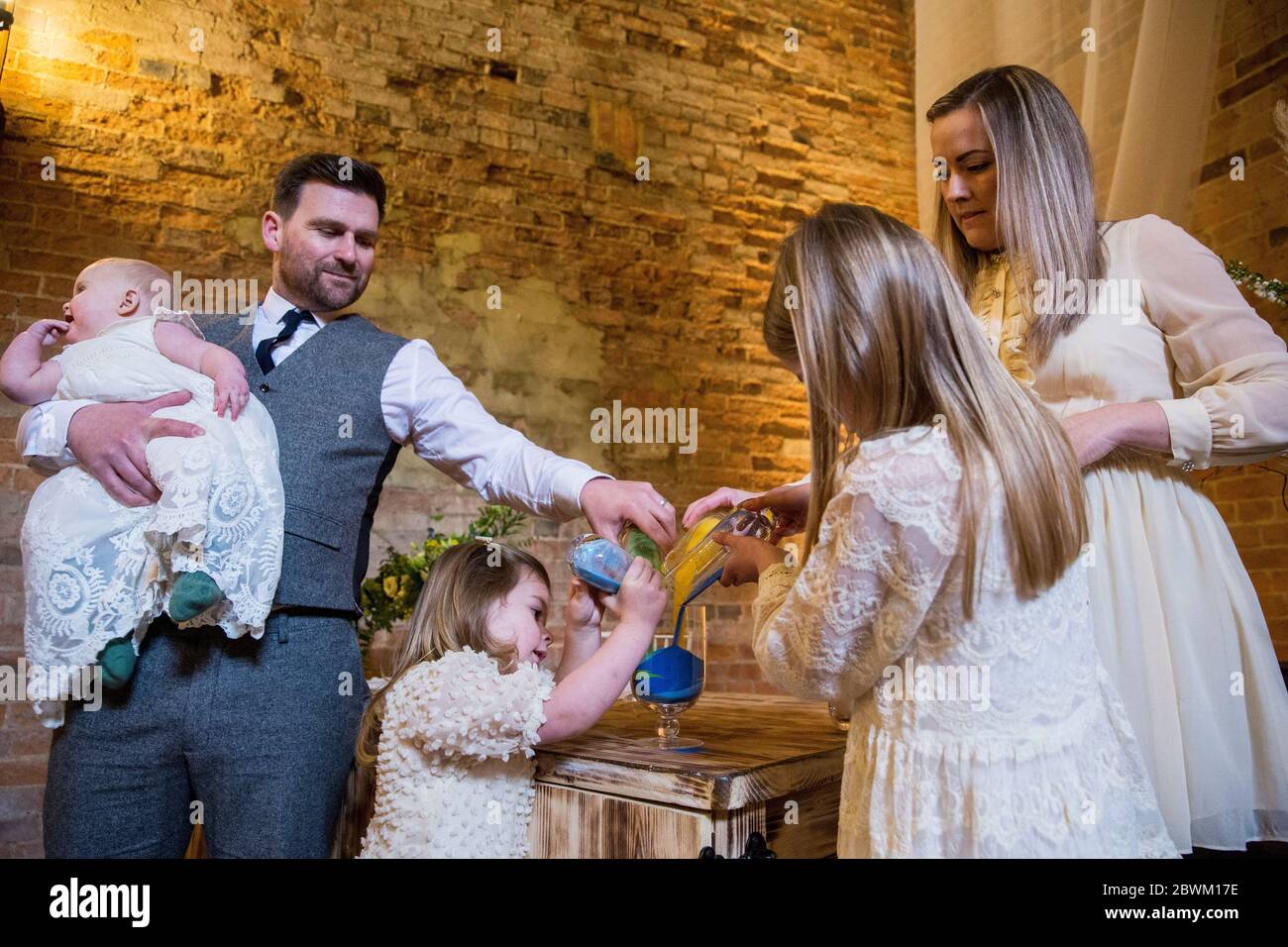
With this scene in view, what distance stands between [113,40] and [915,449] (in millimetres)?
3578

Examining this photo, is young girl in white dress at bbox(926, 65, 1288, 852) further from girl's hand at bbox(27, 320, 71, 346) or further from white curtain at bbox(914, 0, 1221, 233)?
girl's hand at bbox(27, 320, 71, 346)

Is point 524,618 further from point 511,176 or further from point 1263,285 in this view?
point 511,176

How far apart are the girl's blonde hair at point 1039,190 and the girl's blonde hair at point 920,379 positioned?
26cm

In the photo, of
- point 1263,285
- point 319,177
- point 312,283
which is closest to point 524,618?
point 312,283

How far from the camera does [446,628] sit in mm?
1485

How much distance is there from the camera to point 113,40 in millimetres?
3438

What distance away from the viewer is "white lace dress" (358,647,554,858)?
4.21ft

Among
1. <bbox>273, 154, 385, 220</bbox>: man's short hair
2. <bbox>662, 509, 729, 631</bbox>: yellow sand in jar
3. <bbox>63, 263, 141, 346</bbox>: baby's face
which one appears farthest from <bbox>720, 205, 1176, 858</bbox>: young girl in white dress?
<bbox>63, 263, 141, 346</bbox>: baby's face

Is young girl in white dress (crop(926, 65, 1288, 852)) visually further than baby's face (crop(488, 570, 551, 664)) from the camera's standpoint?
No

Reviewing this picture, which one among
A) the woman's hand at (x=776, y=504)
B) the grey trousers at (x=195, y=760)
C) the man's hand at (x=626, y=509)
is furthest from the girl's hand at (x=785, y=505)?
the grey trousers at (x=195, y=760)

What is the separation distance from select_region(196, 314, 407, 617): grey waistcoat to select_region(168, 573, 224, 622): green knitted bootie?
148mm

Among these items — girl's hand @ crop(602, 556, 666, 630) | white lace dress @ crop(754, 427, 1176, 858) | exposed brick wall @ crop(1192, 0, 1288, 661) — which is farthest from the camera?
exposed brick wall @ crop(1192, 0, 1288, 661)

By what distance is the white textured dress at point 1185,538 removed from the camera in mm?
1194

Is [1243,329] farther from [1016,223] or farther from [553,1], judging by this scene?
[553,1]
